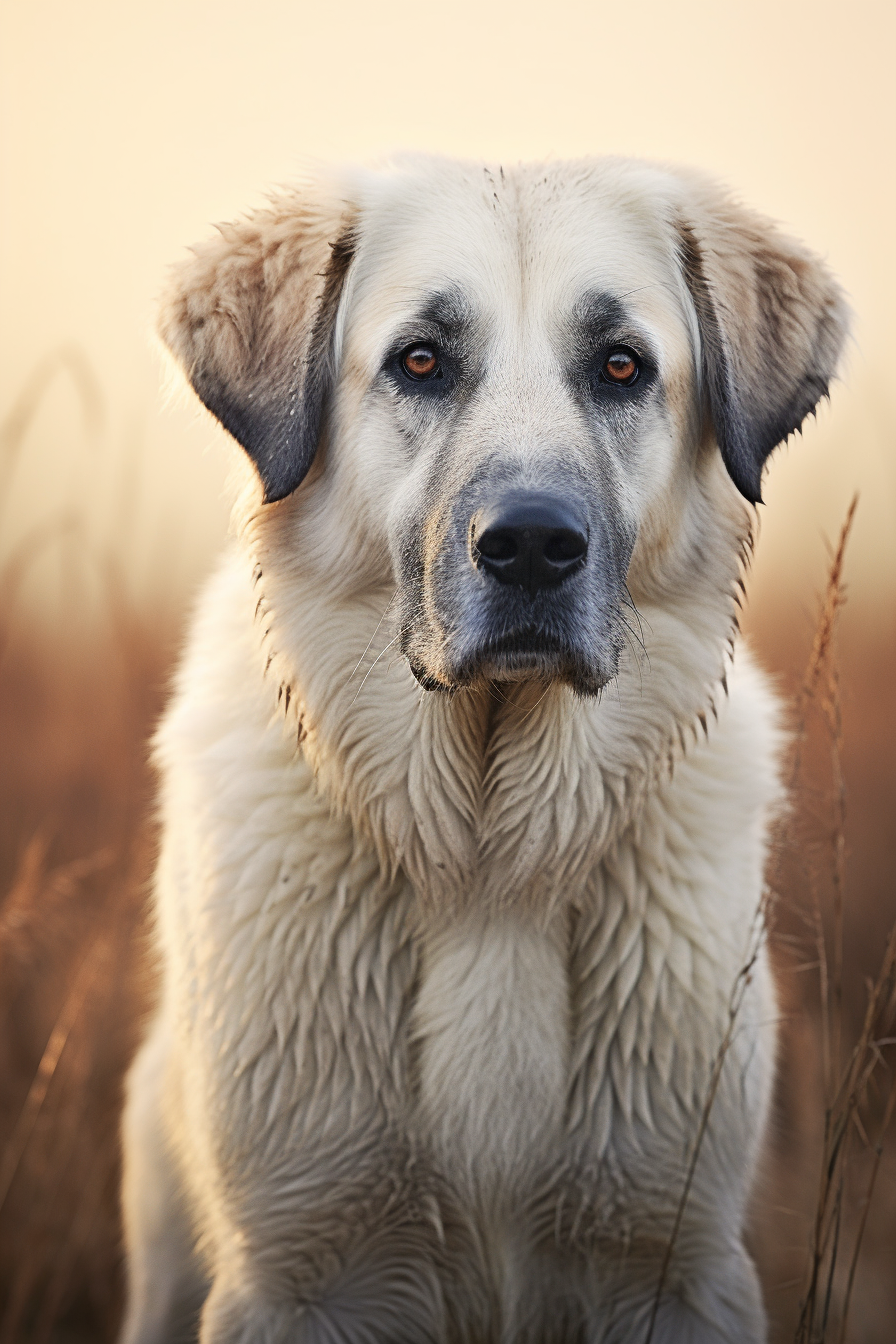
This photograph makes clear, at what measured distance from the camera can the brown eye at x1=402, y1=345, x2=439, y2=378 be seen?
7.18ft

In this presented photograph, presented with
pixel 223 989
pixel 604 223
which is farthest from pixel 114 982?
pixel 604 223

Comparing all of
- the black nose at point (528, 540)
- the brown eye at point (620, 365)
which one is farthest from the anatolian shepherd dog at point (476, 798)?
the black nose at point (528, 540)

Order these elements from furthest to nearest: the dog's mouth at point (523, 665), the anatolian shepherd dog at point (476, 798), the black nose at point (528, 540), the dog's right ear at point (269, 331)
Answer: the dog's right ear at point (269, 331) → the anatolian shepherd dog at point (476, 798) → the dog's mouth at point (523, 665) → the black nose at point (528, 540)

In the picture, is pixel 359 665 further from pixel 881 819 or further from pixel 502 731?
pixel 881 819

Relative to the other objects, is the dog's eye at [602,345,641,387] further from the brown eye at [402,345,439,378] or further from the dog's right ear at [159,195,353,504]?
the dog's right ear at [159,195,353,504]

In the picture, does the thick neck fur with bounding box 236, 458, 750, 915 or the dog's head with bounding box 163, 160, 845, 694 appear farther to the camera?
the thick neck fur with bounding box 236, 458, 750, 915

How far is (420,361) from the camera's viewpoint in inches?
86.6

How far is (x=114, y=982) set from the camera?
13.1 ft

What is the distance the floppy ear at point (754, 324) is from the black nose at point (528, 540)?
59 centimetres

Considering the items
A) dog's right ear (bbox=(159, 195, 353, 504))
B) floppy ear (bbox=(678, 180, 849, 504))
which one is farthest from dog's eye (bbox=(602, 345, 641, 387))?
dog's right ear (bbox=(159, 195, 353, 504))

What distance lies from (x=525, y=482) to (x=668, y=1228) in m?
1.42

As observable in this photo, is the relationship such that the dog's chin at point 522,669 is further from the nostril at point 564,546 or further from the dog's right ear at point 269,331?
the dog's right ear at point 269,331

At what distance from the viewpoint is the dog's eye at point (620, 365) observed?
219 centimetres

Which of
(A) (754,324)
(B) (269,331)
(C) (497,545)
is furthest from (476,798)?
(A) (754,324)
